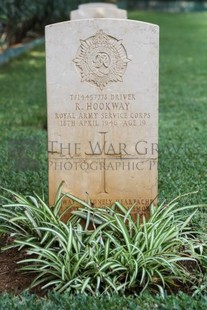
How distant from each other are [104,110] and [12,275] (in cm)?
114

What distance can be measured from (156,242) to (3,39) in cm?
1162

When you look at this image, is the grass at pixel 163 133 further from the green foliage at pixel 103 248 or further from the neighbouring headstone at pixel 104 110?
the neighbouring headstone at pixel 104 110

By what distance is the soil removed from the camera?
3.39m

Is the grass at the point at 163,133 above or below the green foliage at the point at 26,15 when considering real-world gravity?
below

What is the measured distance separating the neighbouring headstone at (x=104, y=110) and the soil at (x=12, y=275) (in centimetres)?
49

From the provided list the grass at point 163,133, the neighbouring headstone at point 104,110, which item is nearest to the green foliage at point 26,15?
the grass at point 163,133

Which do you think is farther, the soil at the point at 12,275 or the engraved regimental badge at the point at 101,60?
the engraved regimental badge at the point at 101,60

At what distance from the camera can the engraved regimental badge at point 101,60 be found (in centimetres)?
387

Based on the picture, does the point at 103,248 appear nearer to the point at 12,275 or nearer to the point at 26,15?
the point at 12,275

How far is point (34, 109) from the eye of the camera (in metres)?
8.52

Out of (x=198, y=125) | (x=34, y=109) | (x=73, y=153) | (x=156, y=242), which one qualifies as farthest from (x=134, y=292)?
(x=34, y=109)

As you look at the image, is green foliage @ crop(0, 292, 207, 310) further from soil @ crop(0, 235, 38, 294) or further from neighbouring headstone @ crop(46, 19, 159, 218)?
neighbouring headstone @ crop(46, 19, 159, 218)

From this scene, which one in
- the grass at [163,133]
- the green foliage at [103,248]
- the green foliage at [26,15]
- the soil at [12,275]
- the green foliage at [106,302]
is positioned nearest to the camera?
the green foliage at [106,302]

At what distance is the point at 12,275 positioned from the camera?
3539 mm
